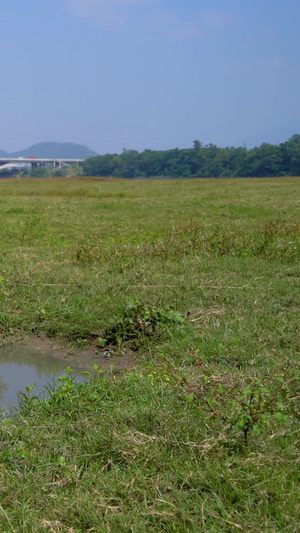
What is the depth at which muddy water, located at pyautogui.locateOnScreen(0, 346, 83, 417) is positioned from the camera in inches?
161

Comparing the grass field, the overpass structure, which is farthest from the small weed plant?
the overpass structure

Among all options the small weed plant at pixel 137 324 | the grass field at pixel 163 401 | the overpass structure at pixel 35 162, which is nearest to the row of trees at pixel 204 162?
the overpass structure at pixel 35 162

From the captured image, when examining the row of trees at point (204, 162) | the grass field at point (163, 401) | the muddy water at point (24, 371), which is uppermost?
the row of trees at point (204, 162)

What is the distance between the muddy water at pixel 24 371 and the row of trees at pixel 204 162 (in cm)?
7426

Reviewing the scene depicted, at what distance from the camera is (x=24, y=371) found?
15.2 ft

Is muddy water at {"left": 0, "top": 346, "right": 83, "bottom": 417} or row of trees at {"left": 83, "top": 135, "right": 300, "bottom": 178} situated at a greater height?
row of trees at {"left": 83, "top": 135, "right": 300, "bottom": 178}

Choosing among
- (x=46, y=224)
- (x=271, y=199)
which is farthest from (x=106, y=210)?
(x=271, y=199)

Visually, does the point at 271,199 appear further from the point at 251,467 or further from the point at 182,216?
the point at 251,467

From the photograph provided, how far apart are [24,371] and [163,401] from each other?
1588 millimetres

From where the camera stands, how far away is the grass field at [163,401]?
8.15 ft

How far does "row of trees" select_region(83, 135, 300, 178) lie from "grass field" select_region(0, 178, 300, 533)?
72138mm

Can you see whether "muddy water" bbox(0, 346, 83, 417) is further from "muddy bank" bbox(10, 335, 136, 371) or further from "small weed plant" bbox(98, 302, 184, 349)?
"small weed plant" bbox(98, 302, 184, 349)

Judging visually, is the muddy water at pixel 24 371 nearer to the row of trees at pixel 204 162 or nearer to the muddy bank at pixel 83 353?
the muddy bank at pixel 83 353

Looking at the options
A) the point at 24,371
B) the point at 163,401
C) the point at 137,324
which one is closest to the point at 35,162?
the point at 137,324
